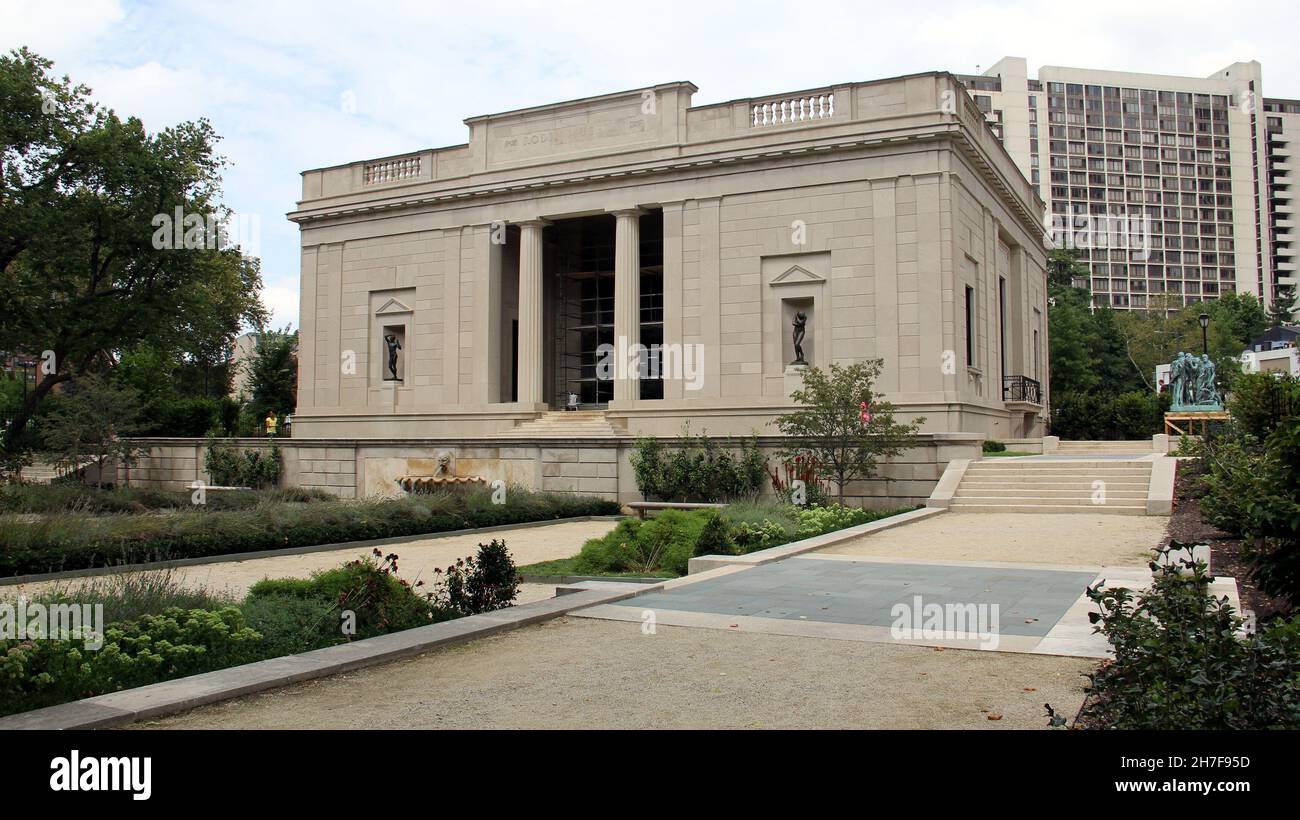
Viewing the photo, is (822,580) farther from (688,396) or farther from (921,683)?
(688,396)

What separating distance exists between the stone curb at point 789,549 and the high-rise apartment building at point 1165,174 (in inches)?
5021

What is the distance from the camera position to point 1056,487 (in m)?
23.1

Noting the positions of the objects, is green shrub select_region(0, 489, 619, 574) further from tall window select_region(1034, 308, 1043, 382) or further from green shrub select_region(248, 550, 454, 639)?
tall window select_region(1034, 308, 1043, 382)

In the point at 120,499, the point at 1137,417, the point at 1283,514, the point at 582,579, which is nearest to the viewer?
the point at 1283,514

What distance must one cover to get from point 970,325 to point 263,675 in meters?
29.4

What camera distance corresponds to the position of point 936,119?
28969 millimetres

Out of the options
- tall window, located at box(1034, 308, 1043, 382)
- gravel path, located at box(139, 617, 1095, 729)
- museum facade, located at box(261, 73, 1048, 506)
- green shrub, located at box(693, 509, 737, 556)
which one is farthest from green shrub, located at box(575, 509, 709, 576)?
tall window, located at box(1034, 308, 1043, 382)

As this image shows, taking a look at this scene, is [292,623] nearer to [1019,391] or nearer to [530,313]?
[530,313]

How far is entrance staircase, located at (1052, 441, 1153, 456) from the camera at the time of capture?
31.3m

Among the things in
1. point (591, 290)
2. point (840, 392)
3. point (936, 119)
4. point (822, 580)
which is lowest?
point (822, 580)

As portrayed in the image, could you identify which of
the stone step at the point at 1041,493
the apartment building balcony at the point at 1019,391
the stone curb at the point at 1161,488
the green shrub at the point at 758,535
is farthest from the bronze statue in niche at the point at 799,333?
the green shrub at the point at 758,535

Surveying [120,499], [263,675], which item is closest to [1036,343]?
[120,499]
